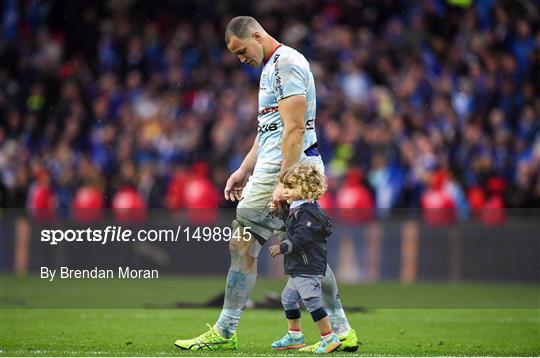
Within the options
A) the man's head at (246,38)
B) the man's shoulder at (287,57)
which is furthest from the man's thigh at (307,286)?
the man's head at (246,38)

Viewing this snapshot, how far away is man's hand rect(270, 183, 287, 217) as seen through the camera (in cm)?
882

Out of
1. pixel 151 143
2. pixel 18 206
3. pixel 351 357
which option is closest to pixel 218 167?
pixel 151 143

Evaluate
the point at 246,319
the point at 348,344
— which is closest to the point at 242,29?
the point at 348,344

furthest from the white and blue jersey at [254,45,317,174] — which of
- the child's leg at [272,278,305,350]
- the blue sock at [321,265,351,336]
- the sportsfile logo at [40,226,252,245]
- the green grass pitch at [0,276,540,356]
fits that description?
the sportsfile logo at [40,226,252,245]

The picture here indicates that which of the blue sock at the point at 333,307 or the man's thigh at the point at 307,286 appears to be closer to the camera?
the man's thigh at the point at 307,286

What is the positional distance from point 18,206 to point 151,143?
2.67 m

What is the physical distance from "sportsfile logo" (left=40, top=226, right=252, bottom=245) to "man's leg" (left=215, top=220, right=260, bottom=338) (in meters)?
6.99

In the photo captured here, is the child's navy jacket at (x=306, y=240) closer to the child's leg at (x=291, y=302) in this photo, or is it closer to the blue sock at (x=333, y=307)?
the child's leg at (x=291, y=302)

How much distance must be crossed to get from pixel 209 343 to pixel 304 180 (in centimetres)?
153

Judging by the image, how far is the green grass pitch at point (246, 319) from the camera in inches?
373

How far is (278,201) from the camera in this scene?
29.0 feet

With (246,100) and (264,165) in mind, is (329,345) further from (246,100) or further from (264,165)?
(246,100)

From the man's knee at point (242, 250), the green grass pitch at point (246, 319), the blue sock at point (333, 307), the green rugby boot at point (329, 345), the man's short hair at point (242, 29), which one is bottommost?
the green grass pitch at point (246, 319)

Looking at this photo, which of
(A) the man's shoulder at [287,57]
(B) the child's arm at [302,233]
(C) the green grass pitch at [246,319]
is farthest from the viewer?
(C) the green grass pitch at [246,319]
